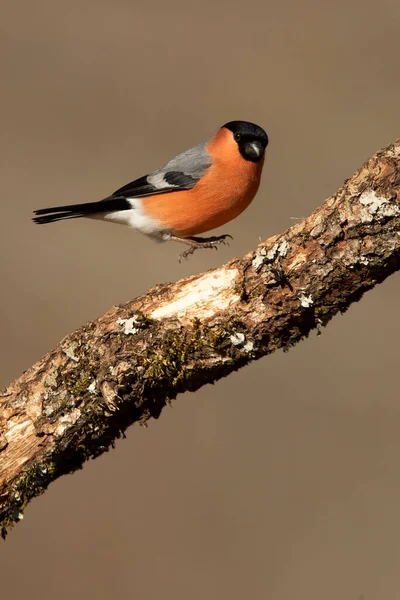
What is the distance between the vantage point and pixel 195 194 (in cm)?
634

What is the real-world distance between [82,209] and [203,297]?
9.33 feet

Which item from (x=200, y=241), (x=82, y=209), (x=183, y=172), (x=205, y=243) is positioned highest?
(x=82, y=209)

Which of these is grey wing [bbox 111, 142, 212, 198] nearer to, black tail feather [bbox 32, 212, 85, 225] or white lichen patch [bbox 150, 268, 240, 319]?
black tail feather [bbox 32, 212, 85, 225]

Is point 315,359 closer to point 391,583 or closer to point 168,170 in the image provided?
point 391,583

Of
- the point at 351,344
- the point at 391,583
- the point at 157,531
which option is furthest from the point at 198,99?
the point at 391,583

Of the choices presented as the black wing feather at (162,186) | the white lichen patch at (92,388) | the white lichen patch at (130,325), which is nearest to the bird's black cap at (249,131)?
the black wing feather at (162,186)

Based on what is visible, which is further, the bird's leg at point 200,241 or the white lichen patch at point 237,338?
the bird's leg at point 200,241

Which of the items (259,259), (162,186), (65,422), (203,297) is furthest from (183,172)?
(65,422)

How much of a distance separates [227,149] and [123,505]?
490 cm

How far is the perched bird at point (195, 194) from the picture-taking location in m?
6.33

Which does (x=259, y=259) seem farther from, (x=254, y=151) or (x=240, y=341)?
(x=254, y=151)

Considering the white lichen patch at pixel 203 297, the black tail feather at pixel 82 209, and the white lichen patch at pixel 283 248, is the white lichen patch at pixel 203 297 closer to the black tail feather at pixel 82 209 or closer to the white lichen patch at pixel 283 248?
the white lichen patch at pixel 283 248

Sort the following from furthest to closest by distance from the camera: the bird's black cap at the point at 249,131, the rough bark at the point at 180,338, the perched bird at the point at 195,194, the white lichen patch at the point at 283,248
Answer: the bird's black cap at the point at 249,131, the perched bird at the point at 195,194, the white lichen patch at the point at 283,248, the rough bark at the point at 180,338

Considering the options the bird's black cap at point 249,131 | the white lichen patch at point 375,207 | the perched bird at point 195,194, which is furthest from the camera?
the bird's black cap at point 249,131
